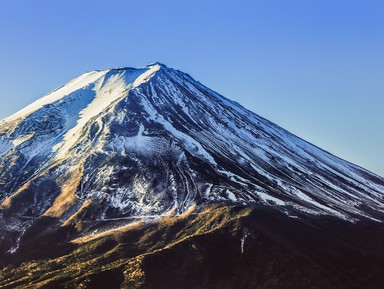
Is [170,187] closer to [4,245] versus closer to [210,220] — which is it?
[210,220]

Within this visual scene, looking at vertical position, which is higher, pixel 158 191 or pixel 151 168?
pixel 151 168

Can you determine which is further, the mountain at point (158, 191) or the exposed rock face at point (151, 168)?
the exposed rock face at point (151, 168)

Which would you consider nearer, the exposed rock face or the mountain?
the mountain

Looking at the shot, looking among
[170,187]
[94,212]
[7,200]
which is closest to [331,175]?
[170,187]
